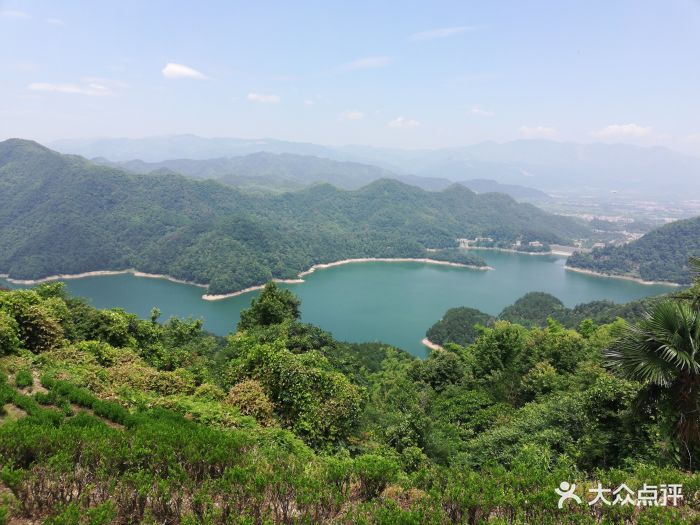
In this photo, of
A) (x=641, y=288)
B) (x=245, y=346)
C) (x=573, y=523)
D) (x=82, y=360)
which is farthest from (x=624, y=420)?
(x=641, y=288)

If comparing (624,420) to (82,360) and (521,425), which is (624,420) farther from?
(82,360)

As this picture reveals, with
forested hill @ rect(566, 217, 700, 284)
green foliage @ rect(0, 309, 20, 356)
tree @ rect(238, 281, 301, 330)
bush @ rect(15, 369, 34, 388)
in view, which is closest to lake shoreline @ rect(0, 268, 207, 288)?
tree @ rect(238, 281, 301, 330)

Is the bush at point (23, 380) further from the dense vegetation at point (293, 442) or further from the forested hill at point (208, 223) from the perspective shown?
the forested hill at point (208, 223)

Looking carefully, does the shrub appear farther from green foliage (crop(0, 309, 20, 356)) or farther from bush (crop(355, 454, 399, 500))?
green foliage (crop(0, 309, 20, 356))

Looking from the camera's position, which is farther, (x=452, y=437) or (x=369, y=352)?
(x=369, y=352)

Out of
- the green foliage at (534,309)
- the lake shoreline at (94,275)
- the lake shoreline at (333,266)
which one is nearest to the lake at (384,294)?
the lake shoreline at (94,275)

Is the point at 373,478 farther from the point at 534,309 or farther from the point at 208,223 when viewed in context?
the point at 208,223
